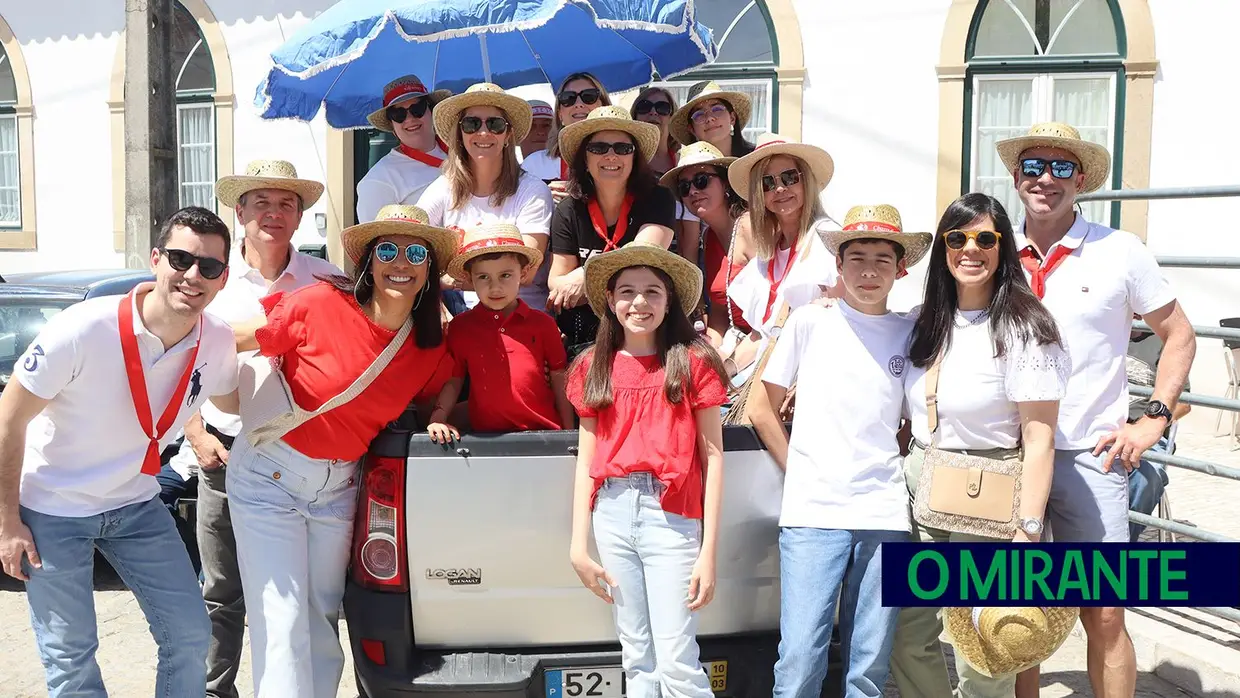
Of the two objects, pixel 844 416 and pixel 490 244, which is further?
pixel 490 244

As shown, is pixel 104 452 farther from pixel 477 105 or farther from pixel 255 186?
pixel 477 105

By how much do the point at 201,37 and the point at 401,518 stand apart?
10421 mm

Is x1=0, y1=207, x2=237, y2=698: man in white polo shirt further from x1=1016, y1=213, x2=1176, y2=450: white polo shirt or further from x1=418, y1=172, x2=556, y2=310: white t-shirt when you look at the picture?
x1=1016, y1=213, x2=1176, y2=450: white polo shirt

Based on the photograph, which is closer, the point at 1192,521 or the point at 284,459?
the point at 284,459

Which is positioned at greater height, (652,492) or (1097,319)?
(1097,319)

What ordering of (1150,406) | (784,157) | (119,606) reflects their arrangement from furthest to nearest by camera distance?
(119,606) → (784,157) → (1150,406)

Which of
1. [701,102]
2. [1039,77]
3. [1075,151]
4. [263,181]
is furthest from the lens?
[1039,77]

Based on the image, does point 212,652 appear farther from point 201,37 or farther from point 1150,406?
point 201,37

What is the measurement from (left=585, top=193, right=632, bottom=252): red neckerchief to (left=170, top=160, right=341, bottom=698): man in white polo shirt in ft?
3.48

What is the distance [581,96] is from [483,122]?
0.73 metres

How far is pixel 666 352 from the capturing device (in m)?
3.23

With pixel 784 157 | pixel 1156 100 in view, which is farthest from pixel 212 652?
pixel 1156 100

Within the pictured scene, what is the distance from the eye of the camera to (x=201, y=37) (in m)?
11.8

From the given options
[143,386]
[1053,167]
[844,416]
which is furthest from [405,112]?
[1053,167]
